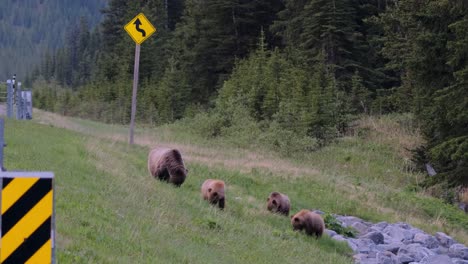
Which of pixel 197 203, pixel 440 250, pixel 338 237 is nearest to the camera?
pixel 197 203

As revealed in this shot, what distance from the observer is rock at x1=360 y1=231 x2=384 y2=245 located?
50.7 ft

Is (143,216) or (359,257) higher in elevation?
(143,216)

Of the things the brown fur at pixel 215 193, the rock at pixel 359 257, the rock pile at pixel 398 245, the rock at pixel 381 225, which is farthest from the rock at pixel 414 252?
the brown fur at pixel 215 193

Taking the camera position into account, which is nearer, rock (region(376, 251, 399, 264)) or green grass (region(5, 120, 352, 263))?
green grass (region(5, 120, 352, 263))

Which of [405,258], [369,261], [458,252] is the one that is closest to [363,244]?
[405,258]

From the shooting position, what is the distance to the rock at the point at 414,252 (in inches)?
571

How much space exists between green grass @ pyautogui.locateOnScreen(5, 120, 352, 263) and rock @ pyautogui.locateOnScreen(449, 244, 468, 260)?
11.4 feet

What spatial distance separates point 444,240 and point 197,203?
297 inches

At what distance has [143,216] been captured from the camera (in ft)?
33.0

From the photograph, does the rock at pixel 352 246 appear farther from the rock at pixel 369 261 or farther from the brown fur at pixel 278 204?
the brown fur at pixel 278 204

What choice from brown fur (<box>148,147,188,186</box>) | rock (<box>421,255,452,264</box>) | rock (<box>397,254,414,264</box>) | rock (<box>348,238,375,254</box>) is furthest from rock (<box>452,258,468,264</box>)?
brown fur (<box>148,147,188,186</box>)

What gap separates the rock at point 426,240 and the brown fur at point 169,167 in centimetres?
624

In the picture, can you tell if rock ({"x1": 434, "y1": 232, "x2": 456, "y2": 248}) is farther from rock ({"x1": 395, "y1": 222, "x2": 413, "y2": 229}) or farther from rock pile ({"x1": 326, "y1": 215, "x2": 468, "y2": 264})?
rock ({"x1": 395, "y1": 222, "x2": 413, "y2": 229})

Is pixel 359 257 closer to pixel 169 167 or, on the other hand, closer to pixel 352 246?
pixel 352 246
